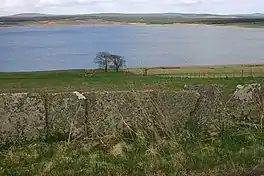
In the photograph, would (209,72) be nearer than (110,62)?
Yes

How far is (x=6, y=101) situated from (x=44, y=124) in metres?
0.64

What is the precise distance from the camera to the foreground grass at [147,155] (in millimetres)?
5629

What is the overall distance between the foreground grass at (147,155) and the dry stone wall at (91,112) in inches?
8.5

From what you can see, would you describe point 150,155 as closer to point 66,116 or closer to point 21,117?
point 66,116

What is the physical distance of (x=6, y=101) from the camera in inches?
266

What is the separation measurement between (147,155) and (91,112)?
1405 millimetres

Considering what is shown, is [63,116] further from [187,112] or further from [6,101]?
[187,112]

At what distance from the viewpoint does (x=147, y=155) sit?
6059 mm

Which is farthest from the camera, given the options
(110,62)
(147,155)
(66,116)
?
(110,62)

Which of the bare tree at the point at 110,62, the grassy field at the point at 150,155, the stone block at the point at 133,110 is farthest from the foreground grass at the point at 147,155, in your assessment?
the bare tree at the point at 110,62

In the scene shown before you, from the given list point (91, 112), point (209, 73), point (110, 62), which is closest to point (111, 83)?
point (209, 73)

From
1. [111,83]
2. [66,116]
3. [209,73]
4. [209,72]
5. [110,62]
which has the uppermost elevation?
[66,116]

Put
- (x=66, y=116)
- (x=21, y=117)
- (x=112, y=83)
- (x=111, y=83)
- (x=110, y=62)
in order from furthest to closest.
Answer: (x=110, y=62), (x=111, y=83), (x=112, y=83), (x=66, y=116), (x=21, y=117)

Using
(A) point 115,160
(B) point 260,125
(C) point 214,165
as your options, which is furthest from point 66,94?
(B) point 260,125
